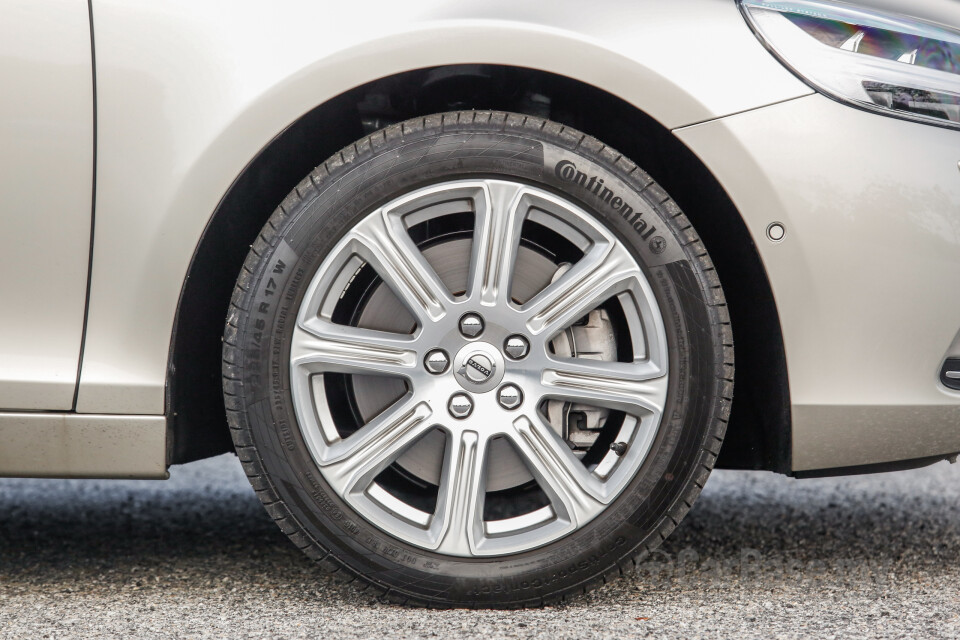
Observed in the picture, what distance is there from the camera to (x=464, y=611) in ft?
5.66

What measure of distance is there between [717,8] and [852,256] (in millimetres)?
512

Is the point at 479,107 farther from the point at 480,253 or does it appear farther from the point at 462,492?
the point at 462,492

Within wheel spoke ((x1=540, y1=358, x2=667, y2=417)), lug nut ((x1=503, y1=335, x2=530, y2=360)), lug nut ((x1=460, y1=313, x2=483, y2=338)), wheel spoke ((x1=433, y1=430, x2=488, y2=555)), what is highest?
lug nut ((x1=460, y1=313, x2=483, y2=338))

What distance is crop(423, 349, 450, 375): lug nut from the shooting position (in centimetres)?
170

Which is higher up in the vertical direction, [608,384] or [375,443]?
[608,384]

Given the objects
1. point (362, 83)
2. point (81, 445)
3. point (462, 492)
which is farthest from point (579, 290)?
point (81, 445)

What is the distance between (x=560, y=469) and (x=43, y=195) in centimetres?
106

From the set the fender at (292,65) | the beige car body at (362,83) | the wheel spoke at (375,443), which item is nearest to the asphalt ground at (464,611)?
the wheel spoke at (375,443)

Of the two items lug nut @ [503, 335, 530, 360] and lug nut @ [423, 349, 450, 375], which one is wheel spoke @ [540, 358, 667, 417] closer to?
lug nut @ [503, 335, 530, 360]

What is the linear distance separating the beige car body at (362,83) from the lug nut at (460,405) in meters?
0.56

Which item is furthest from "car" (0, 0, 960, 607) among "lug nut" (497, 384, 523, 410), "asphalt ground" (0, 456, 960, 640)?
"asphalt ground" (0, 456, 960, 640)

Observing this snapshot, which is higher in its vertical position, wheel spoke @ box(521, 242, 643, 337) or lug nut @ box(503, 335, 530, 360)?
wheel spoke @ box(521, 242, 643, 337)

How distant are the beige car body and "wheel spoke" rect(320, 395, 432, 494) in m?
0.44

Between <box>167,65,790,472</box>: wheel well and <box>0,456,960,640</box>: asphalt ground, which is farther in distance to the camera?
<box>167,65,790,472</box>: wheel well
